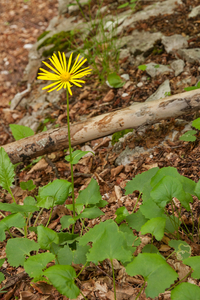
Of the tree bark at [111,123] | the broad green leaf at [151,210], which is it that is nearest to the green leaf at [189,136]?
the tree bark at [111,123]

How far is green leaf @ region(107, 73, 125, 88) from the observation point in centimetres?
333

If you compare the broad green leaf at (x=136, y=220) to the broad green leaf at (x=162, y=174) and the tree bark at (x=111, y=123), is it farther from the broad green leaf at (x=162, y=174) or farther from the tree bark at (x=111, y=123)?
the tree bark at (x=111, y=123)

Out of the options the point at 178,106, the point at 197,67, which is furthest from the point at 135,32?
the point at 178,106

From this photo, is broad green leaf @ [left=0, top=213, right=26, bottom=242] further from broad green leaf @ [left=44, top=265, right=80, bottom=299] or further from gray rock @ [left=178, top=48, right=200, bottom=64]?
gray rock @ [left=178, top=48, right=200, bottom=64]

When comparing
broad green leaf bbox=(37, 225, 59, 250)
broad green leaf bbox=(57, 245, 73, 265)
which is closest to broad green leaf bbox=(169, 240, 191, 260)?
broad green leaf bbox=(57, 245, 73, 265)

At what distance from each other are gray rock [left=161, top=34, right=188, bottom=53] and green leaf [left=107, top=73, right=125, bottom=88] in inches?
33.1

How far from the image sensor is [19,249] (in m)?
1.55

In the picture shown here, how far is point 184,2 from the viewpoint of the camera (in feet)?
13.1

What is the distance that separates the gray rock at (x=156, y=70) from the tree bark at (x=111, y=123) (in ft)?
3.31

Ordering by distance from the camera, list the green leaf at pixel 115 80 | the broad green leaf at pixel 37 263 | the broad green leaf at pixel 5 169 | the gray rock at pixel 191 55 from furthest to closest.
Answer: the green leaf at pixel 115 80
the gray rock at pixel 191 55
the broad green leaf at pixel 5 169
the broad green leaf at pixel 37 263

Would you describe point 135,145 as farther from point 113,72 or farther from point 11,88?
point 11,88

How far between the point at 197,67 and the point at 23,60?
4.17m

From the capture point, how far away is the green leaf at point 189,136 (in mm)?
2244

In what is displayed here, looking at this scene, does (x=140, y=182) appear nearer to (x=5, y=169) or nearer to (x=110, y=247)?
(x=110, y=247)
